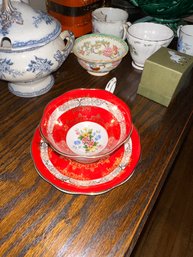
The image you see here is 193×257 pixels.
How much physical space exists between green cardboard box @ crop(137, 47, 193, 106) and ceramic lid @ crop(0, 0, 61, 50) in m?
0.23

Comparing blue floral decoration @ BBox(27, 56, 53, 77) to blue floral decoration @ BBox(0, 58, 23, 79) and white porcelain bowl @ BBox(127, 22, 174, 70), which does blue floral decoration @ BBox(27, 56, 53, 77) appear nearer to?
blue floral decoration @ BBox(0, 58, 23, 79)

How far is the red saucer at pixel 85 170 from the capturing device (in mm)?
376

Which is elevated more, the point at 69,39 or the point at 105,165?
the point at 69,39

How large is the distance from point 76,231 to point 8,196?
0.13 meters

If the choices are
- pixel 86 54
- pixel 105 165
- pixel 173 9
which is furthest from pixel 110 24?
pixel 105 165

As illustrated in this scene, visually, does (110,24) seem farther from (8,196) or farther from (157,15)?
(8,196)

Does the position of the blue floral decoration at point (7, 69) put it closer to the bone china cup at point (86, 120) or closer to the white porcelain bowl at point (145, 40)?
the bone china cup at point (86, 120)

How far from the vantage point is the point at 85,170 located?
406mm

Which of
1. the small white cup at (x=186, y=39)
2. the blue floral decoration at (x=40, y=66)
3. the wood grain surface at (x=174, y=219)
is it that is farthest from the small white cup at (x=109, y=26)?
the wood grain surface at (x=174, y=219)

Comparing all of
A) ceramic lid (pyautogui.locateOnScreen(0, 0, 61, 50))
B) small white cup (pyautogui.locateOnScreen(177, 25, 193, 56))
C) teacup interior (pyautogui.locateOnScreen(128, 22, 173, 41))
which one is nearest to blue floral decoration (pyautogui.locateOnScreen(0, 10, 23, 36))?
ceramic lid (pyautogui.locateOnScreen(0, 0, 61, 50))

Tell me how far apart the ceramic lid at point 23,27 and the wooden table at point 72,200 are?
16 centimetres

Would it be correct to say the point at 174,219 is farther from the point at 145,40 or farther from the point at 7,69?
the point at 7,69

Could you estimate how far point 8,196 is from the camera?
39cm

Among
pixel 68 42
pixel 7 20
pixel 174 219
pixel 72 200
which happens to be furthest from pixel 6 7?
pixel 174 219
